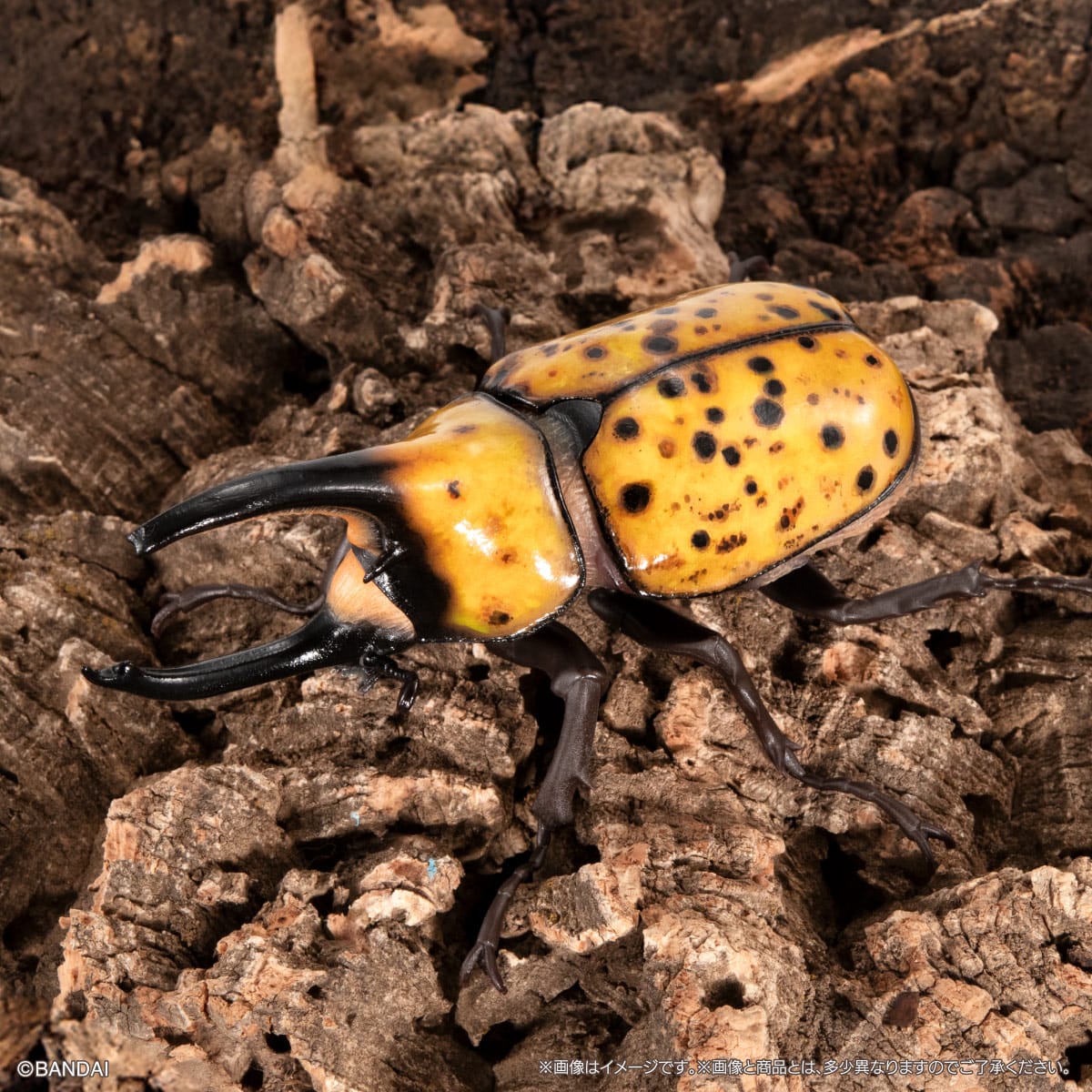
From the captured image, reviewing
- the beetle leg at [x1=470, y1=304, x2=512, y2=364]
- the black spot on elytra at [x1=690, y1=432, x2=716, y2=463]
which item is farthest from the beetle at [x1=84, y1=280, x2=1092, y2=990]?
the beetle leg at [x1=470, y1=304, x2=512, y2=364]

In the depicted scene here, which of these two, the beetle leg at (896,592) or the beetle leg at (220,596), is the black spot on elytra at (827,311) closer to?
the beetle leg at (896,592)

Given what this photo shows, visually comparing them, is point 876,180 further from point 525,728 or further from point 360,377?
point 525,728

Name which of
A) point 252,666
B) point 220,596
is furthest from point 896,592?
point 220,596

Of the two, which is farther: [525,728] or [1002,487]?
[1002,487]

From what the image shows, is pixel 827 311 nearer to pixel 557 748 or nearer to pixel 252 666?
pixel 557 748

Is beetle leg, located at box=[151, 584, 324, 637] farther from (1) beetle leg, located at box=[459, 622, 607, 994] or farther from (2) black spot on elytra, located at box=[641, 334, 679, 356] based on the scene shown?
(2) black spot on elytra, located at box=[641, 334, 679, 356]

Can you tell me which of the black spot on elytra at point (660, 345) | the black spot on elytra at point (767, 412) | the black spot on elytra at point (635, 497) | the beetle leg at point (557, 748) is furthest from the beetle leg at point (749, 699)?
the black spot on elytra at point (660, 345)

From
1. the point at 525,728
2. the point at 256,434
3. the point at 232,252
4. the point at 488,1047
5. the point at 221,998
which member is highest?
the point at 232,252

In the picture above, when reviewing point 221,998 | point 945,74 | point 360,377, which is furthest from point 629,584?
point 945,74
